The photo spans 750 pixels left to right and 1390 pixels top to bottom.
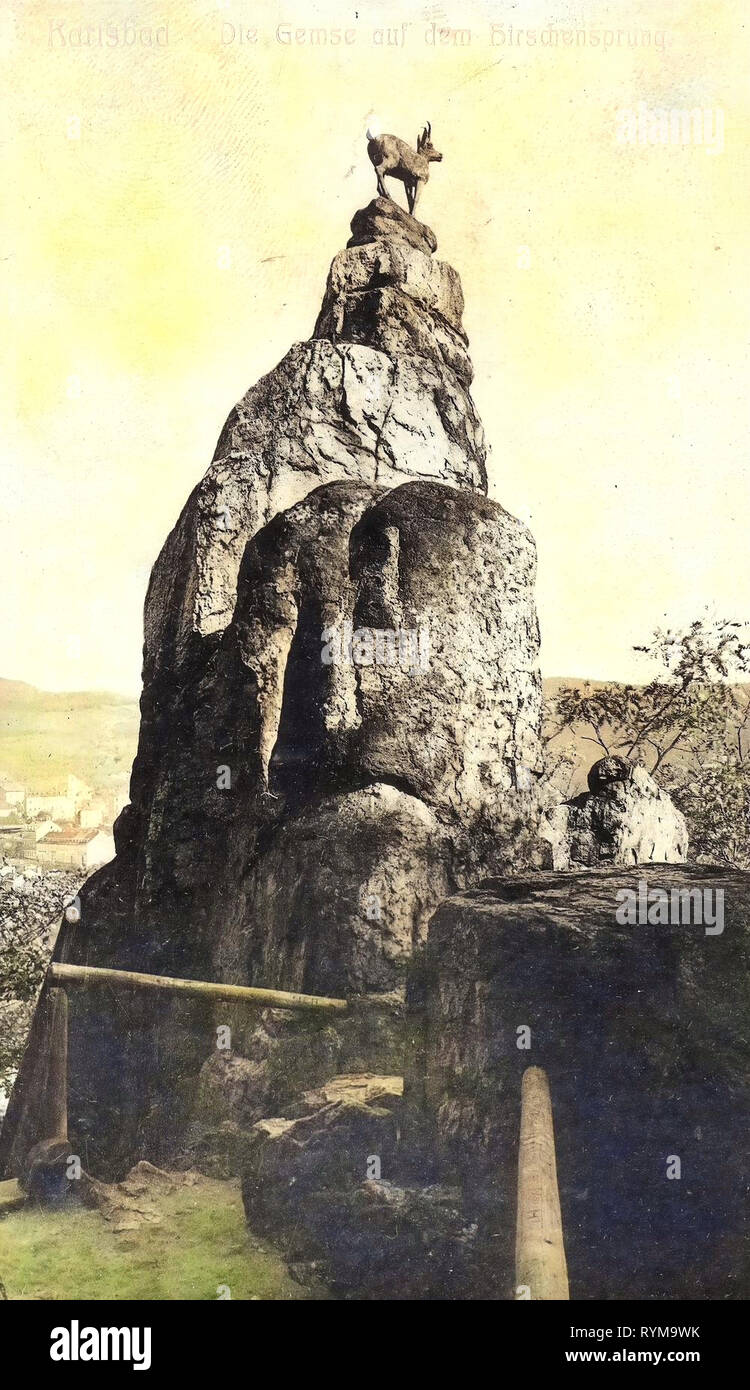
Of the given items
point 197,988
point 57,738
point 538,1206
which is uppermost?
point 57,738

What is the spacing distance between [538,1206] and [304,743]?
14.7ft

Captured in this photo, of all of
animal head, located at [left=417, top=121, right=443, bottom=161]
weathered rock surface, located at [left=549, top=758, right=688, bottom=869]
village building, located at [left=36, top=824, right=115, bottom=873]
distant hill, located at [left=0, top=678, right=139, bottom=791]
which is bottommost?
village building, located at [left=36, top=824, right=115, bottom=873]

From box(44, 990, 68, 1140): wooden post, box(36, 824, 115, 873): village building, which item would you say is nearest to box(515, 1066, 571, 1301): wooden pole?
box(44, 990, 68, 1140): wooden post

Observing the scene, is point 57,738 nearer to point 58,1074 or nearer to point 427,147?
point 427,147

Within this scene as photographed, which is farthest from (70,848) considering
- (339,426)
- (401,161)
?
(401,161)

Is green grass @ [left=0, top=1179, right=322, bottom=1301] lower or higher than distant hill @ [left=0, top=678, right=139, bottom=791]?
lower

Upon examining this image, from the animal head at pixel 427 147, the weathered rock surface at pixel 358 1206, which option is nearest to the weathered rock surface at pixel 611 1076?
the weathered rock surface at pixel 358 1206

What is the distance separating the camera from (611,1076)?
19.9 ft

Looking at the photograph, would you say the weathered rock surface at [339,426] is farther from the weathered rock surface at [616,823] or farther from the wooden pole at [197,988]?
the wooden pole at [197,988]

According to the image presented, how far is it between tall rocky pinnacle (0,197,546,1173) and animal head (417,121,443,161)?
372 cm

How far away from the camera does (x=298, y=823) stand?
8.45m

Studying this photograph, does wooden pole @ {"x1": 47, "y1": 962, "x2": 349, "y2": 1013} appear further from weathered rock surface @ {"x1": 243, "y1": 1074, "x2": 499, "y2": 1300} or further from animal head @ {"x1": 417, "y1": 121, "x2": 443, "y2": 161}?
animal head @ {"x1": 417, "y1": 121, "x2": 443, "y2": 161}

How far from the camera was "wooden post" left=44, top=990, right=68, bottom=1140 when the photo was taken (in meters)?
8.79

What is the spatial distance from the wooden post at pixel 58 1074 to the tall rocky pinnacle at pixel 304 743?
12 centimetres
